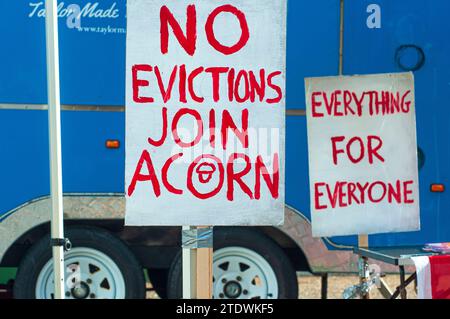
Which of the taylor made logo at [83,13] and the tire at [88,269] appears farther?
the tire at [88,269]

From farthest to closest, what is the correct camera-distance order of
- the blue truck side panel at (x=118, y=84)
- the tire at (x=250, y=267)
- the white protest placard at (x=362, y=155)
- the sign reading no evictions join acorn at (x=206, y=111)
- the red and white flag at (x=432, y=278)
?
the tire at (x=250, y=267) → the blue truck side panel at (x=118, y=84) → the white protest placard at (x=362, y=155) → the red and white flag at (x=432, y=278) → the sign reading no evictions join acorn at (x=206, y=111)

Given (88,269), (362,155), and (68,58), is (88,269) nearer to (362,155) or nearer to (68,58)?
(68,58)

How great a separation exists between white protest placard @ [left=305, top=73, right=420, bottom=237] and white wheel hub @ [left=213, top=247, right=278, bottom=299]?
5.88 ft

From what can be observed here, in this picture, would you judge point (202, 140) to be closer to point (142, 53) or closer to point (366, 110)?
point (142, 53)

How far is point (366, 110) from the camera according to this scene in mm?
7059

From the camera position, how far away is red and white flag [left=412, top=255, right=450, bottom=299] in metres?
6.06

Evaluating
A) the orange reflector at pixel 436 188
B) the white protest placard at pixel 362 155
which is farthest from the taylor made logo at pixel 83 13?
the orange reflector at pixel 436 188

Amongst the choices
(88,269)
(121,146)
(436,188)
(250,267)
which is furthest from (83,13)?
(436,188)

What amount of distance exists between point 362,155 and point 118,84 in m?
2.22

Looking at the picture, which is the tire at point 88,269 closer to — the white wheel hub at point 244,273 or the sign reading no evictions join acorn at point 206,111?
the white wheel hub at point 244,273

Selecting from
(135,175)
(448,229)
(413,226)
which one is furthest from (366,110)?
(135,175)

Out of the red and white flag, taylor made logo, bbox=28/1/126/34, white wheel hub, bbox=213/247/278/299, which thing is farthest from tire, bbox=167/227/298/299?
the red and white flag

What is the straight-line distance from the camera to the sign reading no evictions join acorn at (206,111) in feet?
16.5

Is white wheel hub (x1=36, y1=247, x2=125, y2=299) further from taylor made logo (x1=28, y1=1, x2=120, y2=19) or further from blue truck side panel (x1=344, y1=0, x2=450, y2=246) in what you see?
blue truck side panel (x1=344, y1=0, x2=450, y2=246)
